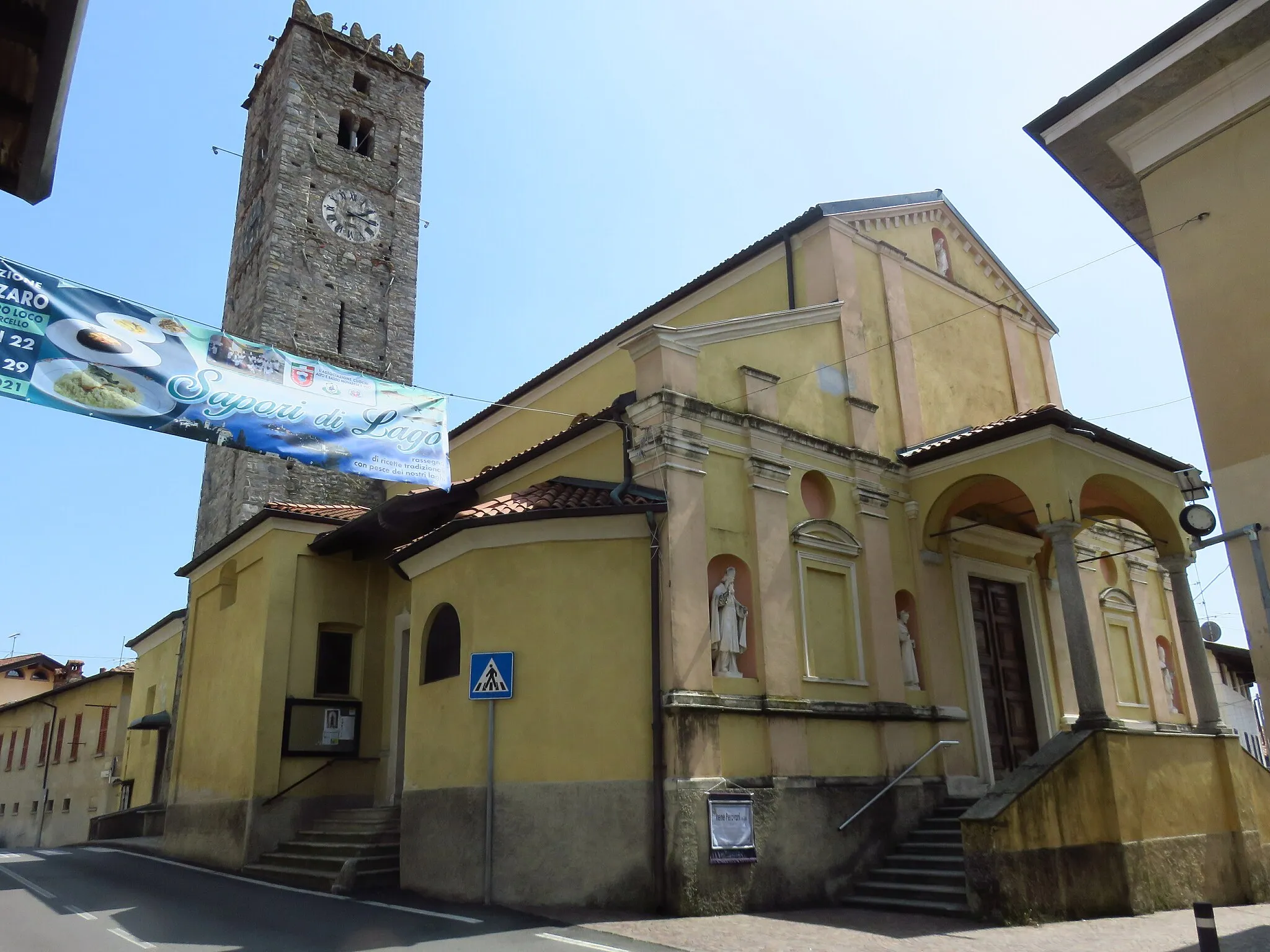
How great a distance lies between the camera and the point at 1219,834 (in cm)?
1065

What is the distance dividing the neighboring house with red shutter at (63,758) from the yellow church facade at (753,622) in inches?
517

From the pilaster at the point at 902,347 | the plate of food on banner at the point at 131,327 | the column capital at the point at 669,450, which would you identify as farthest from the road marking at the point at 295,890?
the pilaster at the point at 902,347

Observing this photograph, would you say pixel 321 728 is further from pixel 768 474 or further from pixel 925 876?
pixel 925 876

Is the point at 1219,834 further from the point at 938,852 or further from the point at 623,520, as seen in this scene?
the point at 623,520

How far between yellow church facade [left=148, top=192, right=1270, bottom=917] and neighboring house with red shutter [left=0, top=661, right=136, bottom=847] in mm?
13128

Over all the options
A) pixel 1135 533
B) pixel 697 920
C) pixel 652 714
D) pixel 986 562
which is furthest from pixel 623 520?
pixel 1135 533

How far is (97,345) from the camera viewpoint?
8211 millimetres

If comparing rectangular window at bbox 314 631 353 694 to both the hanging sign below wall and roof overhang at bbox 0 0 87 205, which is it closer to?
the hanging sign below wall

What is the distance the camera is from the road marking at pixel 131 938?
26.1 ft

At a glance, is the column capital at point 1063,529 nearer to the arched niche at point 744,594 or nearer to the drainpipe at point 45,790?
the arched niche at point 744,594

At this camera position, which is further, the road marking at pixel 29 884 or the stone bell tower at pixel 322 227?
the stone bell tower at pixel 322 227

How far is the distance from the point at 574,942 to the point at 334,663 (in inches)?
356

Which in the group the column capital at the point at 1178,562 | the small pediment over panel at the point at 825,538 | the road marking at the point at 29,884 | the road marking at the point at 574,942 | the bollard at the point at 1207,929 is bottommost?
the road marking at the point at 574,942

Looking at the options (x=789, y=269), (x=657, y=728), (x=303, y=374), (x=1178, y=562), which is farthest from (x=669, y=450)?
(x=1178, y=562)
